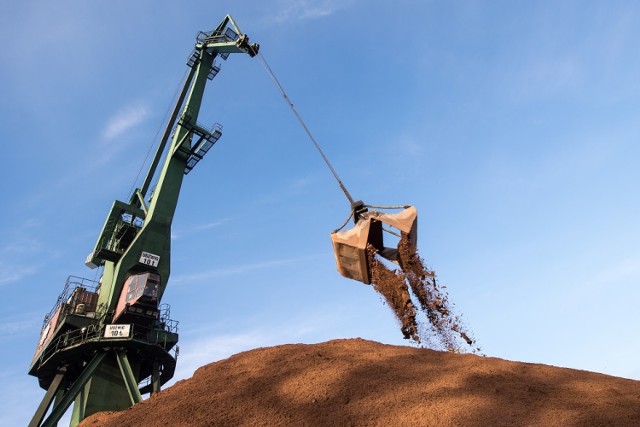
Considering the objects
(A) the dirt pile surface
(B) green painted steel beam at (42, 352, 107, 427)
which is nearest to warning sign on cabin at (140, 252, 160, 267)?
(B) green painted steel beam at (42, 352, 107, 427)

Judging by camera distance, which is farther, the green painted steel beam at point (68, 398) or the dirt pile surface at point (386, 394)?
the green painted steel beam at point (68, 398)

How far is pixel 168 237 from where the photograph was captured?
974 inches

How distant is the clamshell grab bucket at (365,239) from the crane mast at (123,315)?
13960mm

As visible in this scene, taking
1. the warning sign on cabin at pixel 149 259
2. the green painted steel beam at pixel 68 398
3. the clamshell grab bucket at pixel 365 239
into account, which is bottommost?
the clamshell grab bucket at pixel 365 239

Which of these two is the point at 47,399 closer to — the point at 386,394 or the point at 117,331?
the point at 117,331

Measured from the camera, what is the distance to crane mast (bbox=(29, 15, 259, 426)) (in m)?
21.0

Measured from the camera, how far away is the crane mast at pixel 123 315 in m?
21.0

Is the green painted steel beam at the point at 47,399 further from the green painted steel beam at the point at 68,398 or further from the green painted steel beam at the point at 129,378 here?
the green painted steel beam at the point at 129,378

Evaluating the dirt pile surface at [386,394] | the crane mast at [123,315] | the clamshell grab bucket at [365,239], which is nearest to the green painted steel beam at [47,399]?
the crane mast at [123,315]

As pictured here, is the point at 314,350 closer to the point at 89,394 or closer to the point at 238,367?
the point at 238,367

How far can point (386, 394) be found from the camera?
29.4 feet

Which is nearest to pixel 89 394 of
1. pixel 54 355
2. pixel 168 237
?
pixel 54 355

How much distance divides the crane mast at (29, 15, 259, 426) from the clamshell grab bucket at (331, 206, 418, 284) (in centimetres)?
1396

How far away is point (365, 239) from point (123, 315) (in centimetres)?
1540
